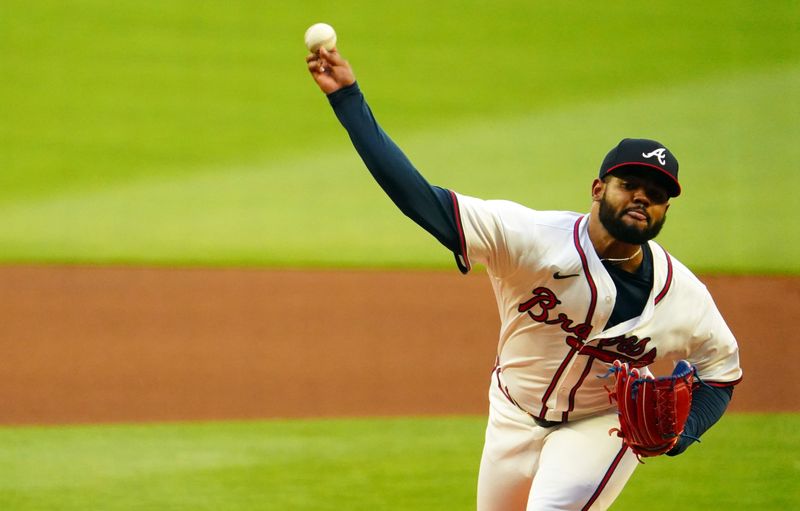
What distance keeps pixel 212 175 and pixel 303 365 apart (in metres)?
2.96

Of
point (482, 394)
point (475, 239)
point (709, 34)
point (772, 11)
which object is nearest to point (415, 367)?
point (482, 394)

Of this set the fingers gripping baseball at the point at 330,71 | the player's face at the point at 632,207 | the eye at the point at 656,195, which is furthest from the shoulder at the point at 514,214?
the fingers gripping baseball at the point at 330,71

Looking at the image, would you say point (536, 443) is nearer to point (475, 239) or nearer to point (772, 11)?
point (475, 239)

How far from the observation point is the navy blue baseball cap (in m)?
2.82

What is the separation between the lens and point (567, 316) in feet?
9.62

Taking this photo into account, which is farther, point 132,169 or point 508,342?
point 132,169

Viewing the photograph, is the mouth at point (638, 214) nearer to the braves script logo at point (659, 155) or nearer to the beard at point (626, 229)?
the beard at point (626, 229)

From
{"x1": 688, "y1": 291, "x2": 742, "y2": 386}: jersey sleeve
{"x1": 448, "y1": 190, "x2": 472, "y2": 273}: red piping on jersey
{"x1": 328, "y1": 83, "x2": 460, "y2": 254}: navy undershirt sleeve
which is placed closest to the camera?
{"x1": 328, "y1": 83, "x2": 460, "y2": 254}: navy undershirt sleeve

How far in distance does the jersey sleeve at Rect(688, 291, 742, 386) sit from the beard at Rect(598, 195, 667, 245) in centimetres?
36

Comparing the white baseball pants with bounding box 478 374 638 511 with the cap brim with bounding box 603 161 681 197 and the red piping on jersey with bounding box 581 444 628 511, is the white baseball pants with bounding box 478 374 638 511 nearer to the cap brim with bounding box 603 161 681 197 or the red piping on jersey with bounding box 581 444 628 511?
the red piping on jersey with bounding box 581 444 628 511

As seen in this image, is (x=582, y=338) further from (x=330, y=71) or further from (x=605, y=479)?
(x=330, y=71)

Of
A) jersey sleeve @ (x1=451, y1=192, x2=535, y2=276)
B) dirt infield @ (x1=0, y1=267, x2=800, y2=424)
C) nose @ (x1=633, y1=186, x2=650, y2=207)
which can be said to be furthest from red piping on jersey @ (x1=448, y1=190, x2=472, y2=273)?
dirt infield @ (x1=0, y1=267, x2=800, y2=424)

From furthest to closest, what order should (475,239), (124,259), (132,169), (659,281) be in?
(132,169) < (124,259) < (659,281) < (475,239)

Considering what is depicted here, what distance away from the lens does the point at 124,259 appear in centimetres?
834
